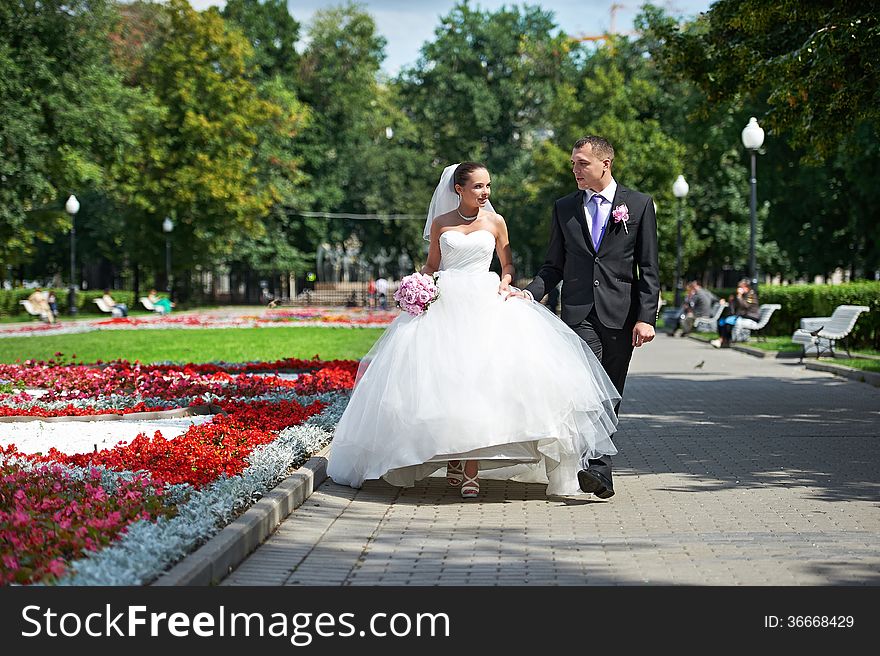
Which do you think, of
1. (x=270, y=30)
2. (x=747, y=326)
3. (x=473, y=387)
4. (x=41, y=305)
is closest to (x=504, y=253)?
(x=473, y=387)

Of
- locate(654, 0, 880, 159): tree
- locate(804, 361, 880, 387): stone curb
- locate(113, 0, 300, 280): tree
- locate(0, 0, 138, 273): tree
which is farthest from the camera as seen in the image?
locate(113, 0, 300, 280): tree

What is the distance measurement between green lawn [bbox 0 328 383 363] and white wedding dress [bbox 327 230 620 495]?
13339 millimetres

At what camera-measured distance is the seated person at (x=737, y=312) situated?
28141 mm

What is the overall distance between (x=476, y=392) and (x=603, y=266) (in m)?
1.20

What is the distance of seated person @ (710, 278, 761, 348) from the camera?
28.1 metres

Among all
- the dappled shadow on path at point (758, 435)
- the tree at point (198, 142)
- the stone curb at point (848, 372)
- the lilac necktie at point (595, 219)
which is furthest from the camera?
the tree at point (198, 142)

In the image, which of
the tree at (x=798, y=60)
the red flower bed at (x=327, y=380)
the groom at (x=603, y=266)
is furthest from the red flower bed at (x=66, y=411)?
the tree at (x=798, y=60)

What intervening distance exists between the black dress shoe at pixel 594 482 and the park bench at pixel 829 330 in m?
14.2

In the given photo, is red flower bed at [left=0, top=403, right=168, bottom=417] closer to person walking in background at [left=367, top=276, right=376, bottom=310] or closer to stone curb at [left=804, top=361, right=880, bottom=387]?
stone curb at [left=804, top=361, right=880, bottom=387]

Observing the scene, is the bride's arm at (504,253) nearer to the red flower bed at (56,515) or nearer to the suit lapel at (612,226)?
the suit lapel at (612,226)

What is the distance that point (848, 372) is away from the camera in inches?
730

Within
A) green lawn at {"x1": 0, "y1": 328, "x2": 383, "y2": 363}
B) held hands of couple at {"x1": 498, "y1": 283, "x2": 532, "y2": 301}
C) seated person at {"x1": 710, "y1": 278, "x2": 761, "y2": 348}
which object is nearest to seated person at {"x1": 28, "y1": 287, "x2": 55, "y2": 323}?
green lawn at {"x1": 0, "y1": 328, "x2": 383, "y2": 363}

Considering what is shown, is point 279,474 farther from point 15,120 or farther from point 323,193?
point 323,193

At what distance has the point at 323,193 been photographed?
75.2 m
